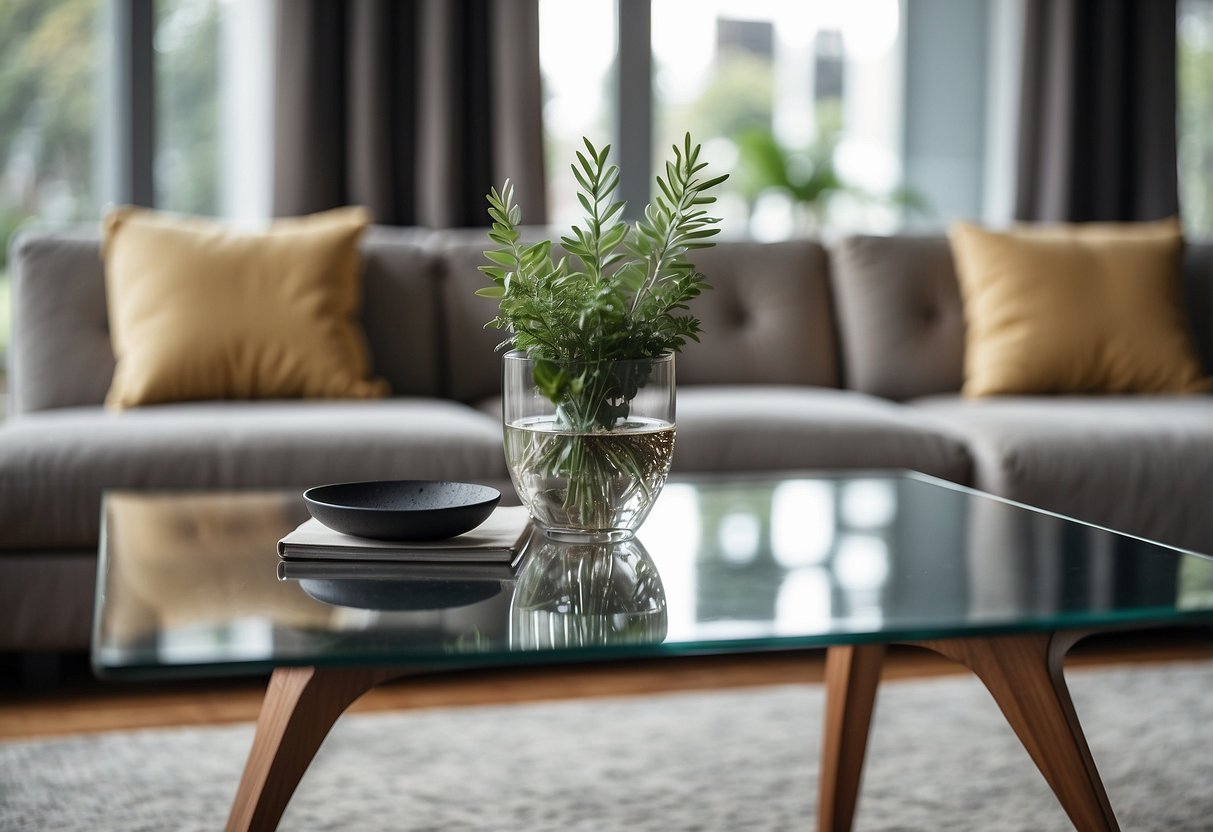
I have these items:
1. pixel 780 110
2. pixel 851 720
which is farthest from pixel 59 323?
pixel 780 110

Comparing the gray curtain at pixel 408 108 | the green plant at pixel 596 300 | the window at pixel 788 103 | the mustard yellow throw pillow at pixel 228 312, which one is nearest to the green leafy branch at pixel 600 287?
the green plant at pixel 596 300

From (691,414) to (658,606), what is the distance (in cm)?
136

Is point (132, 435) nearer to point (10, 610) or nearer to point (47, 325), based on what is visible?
point (10, 610)

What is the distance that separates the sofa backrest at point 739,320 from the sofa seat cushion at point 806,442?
509 millimetres

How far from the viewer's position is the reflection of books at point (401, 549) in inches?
45.8

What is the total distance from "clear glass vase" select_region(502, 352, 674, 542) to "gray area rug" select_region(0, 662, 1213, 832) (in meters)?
0.54

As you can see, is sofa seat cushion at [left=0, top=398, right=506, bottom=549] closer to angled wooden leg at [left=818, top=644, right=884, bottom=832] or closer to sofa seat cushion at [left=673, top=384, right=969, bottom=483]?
sofa seat cushion at [left=673, top=384, right=969, bottom=483]

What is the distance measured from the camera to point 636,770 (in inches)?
71.2

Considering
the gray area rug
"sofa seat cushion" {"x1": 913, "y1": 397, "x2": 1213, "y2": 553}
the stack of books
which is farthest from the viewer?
"sofa seat cushion" {"x1": 913, "y1": 397, "x2": 1213, "y2": 553}

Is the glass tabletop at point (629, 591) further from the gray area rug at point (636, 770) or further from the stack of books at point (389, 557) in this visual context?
the gray area rug at point (636, 770)

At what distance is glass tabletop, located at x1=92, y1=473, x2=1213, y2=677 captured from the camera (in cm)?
92

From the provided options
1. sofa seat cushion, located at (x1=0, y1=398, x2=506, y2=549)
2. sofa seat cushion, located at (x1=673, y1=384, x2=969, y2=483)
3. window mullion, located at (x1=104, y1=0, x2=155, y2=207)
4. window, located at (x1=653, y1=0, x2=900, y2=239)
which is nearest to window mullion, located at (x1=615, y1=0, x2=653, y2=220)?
window, located at (x1=653, y1=0, x2=900, y2=239)

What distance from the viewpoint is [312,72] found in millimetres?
3256

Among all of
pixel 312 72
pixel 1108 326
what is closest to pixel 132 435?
pixel 312 72
